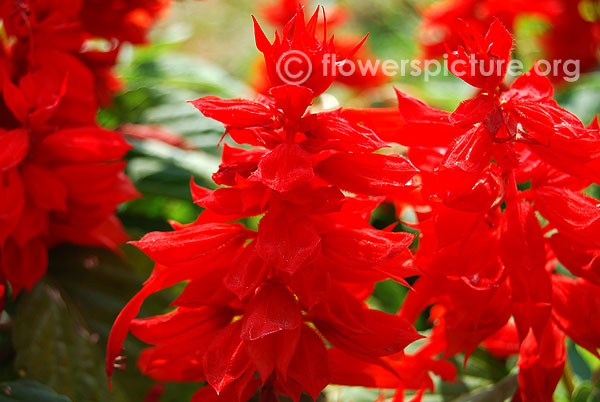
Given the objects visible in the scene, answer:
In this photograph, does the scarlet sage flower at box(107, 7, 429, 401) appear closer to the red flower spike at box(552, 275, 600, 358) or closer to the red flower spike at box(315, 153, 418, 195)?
the red flower spike at box(315, 153, 418, 195)

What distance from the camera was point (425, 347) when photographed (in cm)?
58

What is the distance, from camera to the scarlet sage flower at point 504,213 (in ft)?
1.46

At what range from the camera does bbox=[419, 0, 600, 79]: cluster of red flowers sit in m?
1.20

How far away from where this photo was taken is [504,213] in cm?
48

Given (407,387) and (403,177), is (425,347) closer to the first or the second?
(407,387)

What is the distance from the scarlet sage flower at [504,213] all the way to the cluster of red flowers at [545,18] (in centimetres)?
74

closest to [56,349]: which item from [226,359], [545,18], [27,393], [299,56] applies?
[27,393]

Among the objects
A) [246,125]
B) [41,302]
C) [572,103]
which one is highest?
[246,125]

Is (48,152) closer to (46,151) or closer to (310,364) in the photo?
(46,151)

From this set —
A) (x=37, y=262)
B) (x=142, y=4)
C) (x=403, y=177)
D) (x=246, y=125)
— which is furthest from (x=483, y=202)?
(x=142, y=4)

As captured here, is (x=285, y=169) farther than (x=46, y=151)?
No

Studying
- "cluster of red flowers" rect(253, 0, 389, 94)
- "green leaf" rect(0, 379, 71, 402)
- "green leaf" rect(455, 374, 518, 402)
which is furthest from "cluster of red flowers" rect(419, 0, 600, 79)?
"green leaf" rect(0, 379, 71, 402)

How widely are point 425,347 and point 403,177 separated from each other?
200 millimetres

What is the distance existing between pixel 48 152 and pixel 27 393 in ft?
0.68
